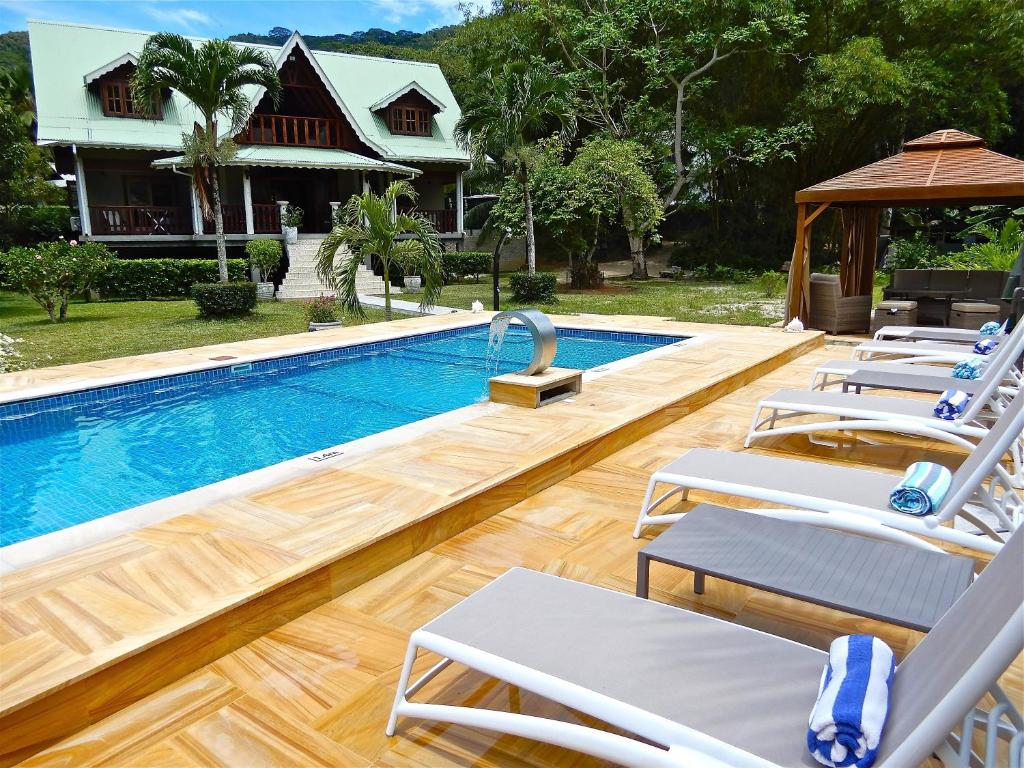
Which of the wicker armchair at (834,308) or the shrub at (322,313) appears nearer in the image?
the wicker armchair at (834,308)

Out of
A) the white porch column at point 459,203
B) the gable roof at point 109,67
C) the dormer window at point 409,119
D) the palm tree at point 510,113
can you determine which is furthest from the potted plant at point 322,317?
the dormer window at point 409,119

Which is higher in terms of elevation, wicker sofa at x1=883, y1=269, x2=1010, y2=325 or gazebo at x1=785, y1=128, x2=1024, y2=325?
gazebo at x1=785, y1=128, x2=1024, y2=325

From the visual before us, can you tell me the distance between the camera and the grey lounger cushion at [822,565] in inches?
93.6

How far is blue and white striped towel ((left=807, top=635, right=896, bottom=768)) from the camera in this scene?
1632mm

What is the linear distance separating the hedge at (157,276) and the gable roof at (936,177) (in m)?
12.4

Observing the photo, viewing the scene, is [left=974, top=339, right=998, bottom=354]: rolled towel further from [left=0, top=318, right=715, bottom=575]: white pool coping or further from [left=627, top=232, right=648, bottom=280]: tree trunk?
[left=627, top=232, right=648, bottom=280]: tree trunk

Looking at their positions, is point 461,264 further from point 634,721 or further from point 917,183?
point 634,721

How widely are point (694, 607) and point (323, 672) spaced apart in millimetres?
1536

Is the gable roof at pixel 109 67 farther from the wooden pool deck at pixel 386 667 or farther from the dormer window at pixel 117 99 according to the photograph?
the wooden pool deck at pixel 386 667

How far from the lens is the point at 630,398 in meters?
6.28

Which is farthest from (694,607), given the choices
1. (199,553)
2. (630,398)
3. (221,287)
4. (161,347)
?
(221,287)

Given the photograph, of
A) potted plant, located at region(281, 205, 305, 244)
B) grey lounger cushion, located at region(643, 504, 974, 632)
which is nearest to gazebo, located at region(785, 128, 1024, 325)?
grey lounger cushion, located at region(643, 504, 974, 632)

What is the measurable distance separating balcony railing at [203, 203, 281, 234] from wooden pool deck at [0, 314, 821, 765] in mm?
16204

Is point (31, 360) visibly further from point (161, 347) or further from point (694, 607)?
point (694, 607)
